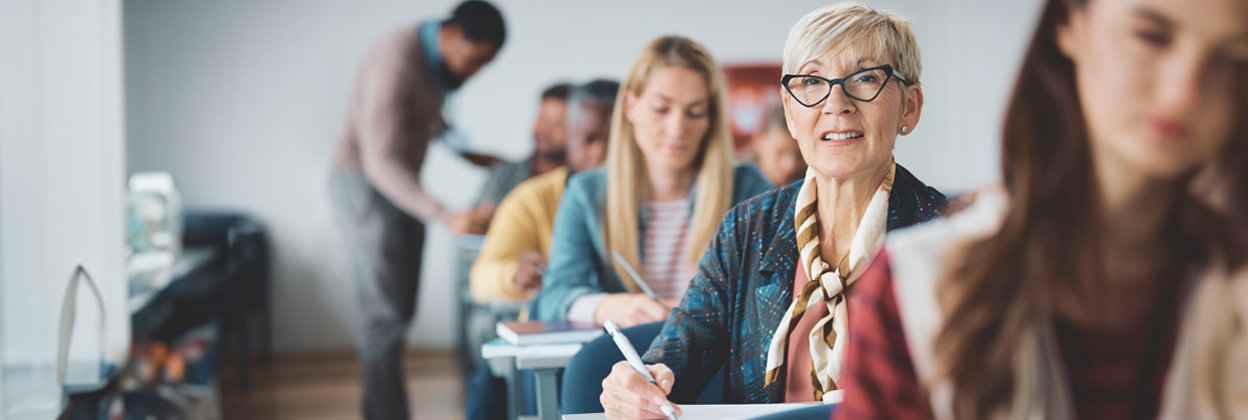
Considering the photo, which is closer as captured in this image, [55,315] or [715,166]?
[715,166]

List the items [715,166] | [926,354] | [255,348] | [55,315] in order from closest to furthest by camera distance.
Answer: [926,354] < [715,166] < [55,315] < [255,348]

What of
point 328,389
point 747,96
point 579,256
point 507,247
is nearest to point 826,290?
point 579,256

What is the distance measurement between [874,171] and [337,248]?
394 centimetres

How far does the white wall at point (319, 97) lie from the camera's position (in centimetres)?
425

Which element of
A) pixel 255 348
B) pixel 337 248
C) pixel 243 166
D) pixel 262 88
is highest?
pixel 262 88

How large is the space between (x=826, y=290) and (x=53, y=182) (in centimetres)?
182

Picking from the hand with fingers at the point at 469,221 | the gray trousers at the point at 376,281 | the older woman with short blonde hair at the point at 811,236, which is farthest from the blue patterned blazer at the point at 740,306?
the gray trousers at the point at 376,281

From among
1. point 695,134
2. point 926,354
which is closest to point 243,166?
point 695,134

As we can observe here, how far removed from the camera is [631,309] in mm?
1446

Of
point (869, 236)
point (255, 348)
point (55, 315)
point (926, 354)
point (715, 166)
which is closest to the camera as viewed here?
point (926, 354)

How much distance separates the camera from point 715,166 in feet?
5.24

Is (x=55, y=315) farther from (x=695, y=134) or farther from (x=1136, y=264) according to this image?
(x=1136, y=264)

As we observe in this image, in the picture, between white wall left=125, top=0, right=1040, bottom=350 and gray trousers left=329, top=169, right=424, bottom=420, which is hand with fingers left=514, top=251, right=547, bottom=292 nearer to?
gray trousers left=329, top=169, right=424, bottom=420

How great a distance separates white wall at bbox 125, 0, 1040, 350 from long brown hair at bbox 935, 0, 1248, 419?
3681 millimetres
